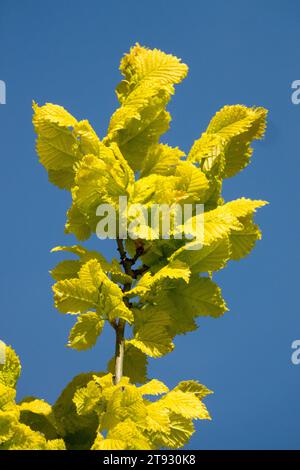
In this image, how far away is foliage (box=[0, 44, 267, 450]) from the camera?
10.2ft

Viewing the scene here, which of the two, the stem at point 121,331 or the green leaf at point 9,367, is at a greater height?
the stem at point 121,331

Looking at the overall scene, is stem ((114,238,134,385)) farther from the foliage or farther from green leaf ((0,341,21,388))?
green leaf ((0,341,21,388))

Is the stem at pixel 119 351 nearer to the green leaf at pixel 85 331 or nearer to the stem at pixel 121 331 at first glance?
the stem at pixel 121 331

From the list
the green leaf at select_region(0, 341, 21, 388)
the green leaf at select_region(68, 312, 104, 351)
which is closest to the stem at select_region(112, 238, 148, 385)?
the green leaf at select_region(68, 312, 104, 351)

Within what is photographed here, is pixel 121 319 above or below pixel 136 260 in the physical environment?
below

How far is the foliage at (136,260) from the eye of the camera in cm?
311

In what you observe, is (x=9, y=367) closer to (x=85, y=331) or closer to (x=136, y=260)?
(x=85, y=331)

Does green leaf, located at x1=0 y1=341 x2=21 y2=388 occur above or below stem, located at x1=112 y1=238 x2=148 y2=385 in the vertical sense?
below

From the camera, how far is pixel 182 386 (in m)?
3.33

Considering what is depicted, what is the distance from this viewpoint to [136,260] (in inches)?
146

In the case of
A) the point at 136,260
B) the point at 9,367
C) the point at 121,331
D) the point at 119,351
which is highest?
the point at 136,260

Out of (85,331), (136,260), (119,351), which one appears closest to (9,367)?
(85,331)

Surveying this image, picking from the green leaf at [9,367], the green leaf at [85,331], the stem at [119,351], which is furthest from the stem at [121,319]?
the green leaf at [9,367]
